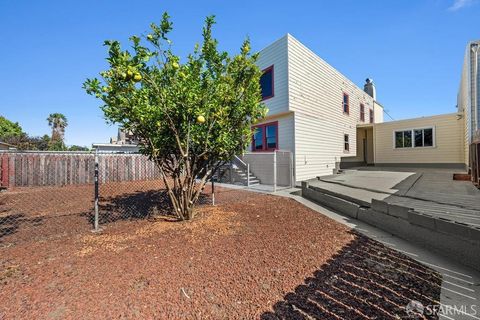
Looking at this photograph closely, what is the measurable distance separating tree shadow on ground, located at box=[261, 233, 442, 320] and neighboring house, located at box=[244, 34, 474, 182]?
21.1 feet

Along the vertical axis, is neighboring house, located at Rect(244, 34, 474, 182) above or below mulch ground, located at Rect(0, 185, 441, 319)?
above

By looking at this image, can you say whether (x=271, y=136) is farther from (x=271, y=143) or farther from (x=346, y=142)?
(x=346, y=142)

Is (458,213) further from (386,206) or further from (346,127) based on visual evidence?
(346,127)

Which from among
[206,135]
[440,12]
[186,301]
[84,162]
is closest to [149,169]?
[84,162]

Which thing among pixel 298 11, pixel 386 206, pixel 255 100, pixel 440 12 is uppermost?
pixel 298 11

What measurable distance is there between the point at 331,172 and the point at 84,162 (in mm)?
14812

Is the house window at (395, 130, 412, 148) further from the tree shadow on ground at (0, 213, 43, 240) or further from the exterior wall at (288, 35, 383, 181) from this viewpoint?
the tree shadow on ground at (0, 213, 43, 240)

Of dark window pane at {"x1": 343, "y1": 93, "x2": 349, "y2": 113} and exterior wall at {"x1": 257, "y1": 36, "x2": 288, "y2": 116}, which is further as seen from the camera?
dark window pane at {"x1": 343, "y1": 93, "x2": 349, "y2": 113}

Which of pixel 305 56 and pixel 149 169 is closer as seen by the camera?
pixel 305 56

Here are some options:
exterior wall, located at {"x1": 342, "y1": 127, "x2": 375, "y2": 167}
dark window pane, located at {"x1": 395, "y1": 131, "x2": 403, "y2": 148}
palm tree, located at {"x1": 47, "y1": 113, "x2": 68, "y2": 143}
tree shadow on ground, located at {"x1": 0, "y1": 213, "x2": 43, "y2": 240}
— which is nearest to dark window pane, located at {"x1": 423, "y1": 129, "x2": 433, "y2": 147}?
dark window pane, located at {"x1": 395, "y1": 131, "x2": 403, "y2": 148}

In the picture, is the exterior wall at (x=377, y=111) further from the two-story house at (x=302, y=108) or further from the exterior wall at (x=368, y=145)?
the two-story house at (x=302, y=108)

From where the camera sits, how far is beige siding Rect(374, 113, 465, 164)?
1280 cm

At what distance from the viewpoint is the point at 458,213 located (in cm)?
403

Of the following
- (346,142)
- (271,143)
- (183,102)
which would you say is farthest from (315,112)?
(183,102)
